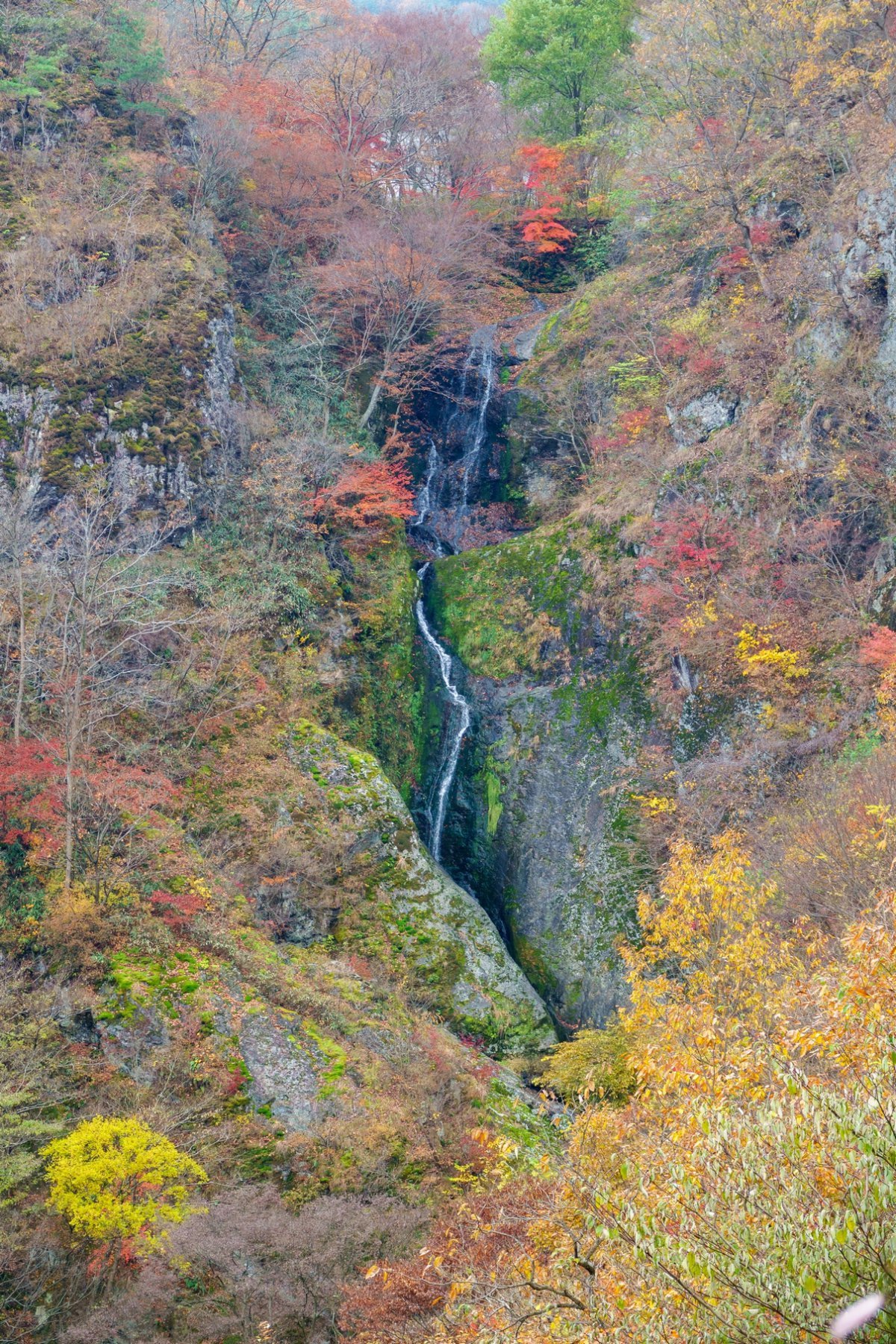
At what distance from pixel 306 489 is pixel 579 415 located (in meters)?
8.87

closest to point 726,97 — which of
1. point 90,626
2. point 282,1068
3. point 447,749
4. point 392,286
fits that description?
point 392,286

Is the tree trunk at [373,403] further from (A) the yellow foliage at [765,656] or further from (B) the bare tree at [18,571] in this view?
(A) the yellow foliage at [765,656]

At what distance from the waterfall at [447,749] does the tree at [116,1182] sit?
1069cm

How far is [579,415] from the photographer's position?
24.2 meters

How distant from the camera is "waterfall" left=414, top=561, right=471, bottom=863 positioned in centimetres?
1959

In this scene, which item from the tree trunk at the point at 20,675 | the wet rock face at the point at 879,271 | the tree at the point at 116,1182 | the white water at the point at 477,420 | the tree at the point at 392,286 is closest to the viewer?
the tree at the point at 116,1182

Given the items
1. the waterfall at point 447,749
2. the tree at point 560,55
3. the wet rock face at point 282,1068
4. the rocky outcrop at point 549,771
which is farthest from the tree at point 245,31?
the wet rock face at point 282,1068

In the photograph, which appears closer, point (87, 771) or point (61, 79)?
point (87, 771)

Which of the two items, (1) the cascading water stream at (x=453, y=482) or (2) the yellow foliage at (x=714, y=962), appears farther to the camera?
(1) the cascading water stream at (x=453, y=482)

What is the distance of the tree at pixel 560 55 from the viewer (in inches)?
1174

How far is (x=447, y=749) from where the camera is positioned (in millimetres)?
→ 20094

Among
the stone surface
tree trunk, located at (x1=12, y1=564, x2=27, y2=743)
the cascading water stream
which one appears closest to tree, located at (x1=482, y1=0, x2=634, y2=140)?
the cascading water stream

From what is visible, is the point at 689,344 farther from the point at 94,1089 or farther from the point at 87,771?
the point at 94,1089

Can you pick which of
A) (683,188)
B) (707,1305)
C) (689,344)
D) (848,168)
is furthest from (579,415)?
(707,1305)
